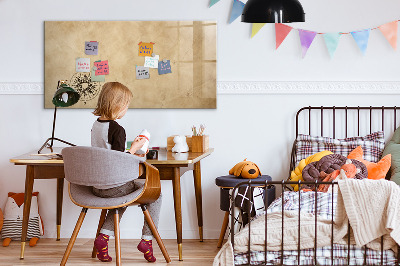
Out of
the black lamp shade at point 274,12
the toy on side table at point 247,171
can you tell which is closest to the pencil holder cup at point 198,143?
the toy on side table at point 247,171

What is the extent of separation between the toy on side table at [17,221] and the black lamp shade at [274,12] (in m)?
2.19

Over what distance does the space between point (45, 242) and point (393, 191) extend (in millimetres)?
2497

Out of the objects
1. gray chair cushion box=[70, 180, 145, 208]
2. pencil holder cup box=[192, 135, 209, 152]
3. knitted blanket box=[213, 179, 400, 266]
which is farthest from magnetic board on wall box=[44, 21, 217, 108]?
knitted blanket box=[213, 179, 400, 266]

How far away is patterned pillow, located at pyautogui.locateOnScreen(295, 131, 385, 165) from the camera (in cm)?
415

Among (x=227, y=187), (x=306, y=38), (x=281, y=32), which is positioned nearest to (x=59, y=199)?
(x=227, y=187)

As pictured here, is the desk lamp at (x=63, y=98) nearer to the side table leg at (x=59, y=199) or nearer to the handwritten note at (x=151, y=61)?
the side table leg at (x=59, y=199)

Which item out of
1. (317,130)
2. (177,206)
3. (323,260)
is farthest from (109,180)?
(317,130)

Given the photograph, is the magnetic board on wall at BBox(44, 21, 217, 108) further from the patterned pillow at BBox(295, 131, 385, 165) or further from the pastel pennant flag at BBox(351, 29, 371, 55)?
the pastel pennant flag at BBox(351, 29, 371, 55)

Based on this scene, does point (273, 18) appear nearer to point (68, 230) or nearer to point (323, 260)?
point (323, 260)

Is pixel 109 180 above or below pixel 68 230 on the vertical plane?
above

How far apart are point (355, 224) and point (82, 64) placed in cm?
237

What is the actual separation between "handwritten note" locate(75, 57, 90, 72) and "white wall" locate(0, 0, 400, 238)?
0.92 ft

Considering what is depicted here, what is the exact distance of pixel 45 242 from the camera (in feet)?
14.1

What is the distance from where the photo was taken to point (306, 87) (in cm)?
437
